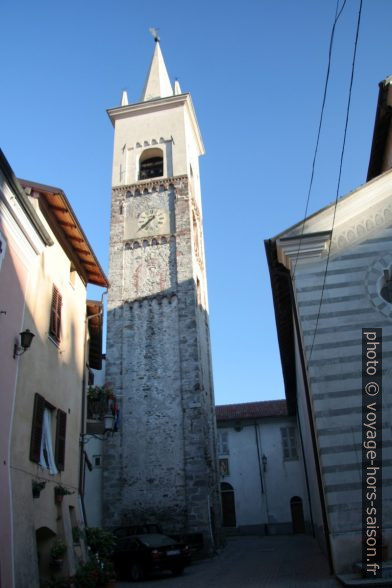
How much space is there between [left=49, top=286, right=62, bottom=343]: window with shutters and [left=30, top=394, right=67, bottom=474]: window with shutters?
160cm

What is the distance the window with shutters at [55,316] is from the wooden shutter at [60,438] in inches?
66.7

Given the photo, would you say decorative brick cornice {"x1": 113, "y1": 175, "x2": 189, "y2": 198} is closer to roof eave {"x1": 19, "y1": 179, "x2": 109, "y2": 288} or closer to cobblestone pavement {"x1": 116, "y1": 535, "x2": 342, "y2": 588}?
roof eave {"x1": 19, "y1": 179, "x2": 109, "y2": 288}

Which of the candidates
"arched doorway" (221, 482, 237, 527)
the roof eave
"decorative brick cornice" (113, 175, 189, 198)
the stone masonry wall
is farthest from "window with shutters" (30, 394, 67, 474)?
"arched doorway" (221, 482, 237, 527)

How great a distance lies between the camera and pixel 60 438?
11.0 metres

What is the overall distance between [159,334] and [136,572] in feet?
37.3

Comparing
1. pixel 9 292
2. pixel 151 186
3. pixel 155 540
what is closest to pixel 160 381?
pixel 155 540

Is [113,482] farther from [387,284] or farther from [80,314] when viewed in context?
[387,284]

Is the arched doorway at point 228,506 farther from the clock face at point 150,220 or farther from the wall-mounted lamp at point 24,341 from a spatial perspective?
the wall-mounted lamp at point 24,341

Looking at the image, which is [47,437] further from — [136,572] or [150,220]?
[150,220]

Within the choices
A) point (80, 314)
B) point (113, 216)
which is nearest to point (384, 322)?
point (80, 314)

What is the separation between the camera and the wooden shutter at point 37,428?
9.40 metres

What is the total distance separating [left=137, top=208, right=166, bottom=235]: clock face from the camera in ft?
86.7

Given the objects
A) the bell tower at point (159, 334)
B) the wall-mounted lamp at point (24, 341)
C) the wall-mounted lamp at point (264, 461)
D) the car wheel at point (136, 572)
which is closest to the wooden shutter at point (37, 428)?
the wall-mounted lamp at point (24, 341)

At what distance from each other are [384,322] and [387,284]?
3.71 feet
